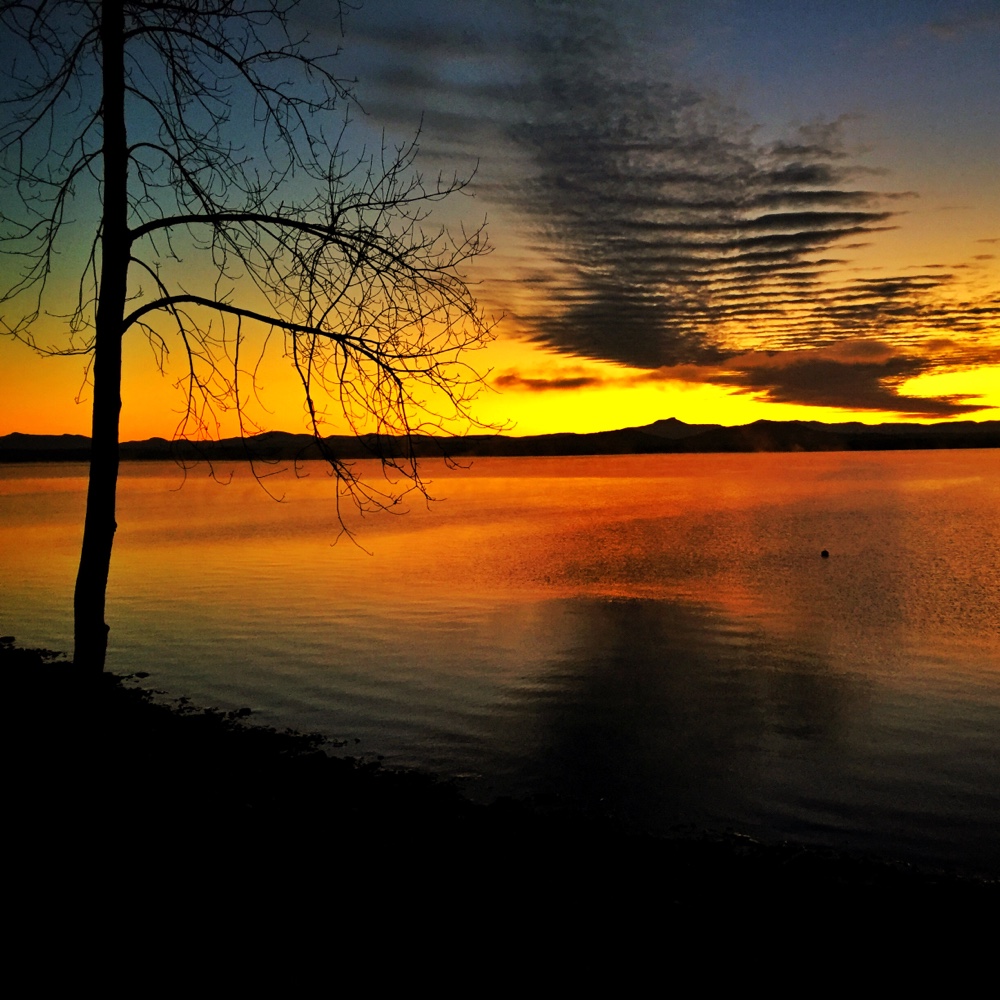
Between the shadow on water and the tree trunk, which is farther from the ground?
the tree trunk

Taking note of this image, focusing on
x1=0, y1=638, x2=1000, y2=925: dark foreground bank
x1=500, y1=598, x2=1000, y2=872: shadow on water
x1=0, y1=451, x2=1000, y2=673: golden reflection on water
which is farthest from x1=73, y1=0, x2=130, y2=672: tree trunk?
x1=0, y1=451, x2=1000, y2=673: golden reflection on water

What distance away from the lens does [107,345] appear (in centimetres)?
740

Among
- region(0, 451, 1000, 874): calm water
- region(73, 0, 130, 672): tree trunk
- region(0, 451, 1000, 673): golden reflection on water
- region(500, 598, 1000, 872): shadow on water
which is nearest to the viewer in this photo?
region(73, 0, 130, 672): tree trunk

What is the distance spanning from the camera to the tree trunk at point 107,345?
7.19m

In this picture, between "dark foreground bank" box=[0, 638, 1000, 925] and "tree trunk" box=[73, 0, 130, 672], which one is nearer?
"dark foreground bank" box=[0, 638, 1000, 925]

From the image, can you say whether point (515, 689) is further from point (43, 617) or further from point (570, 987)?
point (43, 617)

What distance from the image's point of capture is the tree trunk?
719 centimetres

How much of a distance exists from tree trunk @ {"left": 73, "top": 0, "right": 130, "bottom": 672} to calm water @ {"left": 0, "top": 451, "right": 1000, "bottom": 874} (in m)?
6.20

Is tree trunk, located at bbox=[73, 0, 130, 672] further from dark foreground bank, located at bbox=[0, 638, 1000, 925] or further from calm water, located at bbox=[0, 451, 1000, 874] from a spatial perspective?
calm water, located at bbox=[0, 451, 1000, 874]

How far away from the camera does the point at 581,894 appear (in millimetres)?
7309

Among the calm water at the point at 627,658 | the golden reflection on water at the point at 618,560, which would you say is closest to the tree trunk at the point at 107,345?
the calm water at the point at 627,658

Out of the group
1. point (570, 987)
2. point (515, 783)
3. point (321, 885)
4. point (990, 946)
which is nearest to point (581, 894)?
point (570, 987)

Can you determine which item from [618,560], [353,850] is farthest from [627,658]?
[618,560]

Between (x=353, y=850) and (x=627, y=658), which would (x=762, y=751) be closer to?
(x=627, y=658)
